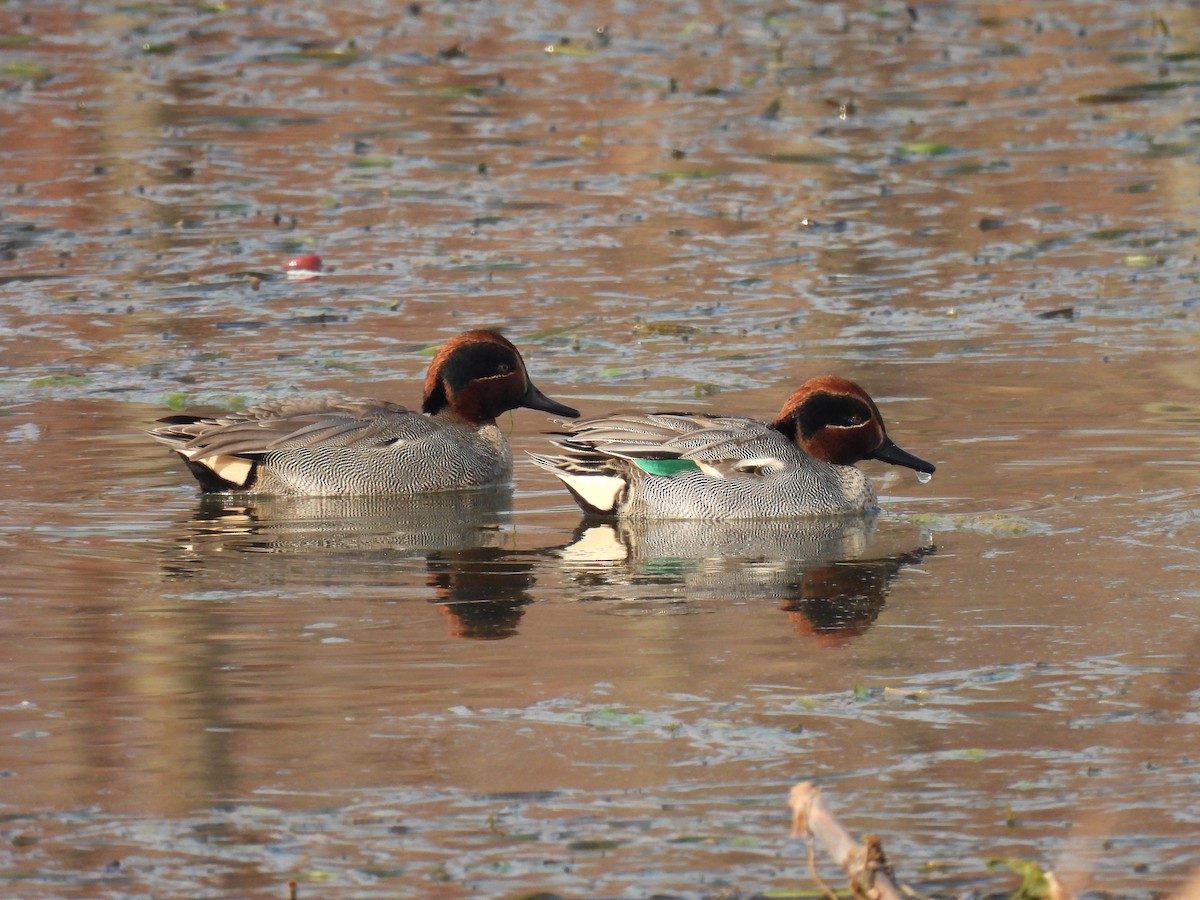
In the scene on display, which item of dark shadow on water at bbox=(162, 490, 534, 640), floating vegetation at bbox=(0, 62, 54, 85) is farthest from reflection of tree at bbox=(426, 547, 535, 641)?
floating vegetation at bbox=(0, 62, 54, 85)

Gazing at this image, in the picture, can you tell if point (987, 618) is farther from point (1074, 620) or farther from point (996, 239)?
point (996, 239)

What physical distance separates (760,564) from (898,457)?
1.25 meters

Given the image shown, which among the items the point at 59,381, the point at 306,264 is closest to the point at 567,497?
the point at 59,381

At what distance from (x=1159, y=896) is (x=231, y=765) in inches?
101

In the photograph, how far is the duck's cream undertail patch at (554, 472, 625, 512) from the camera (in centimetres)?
1050

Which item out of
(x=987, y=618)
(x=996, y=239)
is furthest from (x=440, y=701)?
(x=996, y=239)

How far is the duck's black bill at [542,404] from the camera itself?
37.8 feet

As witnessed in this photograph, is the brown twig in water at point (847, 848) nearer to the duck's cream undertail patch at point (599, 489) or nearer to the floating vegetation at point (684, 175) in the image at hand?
the duck's cream undertail patch at point (599, 489)

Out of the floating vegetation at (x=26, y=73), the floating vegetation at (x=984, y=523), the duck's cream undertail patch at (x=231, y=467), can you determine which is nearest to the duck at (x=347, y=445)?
the duck's cream undertail patch at (x=231, y=467)

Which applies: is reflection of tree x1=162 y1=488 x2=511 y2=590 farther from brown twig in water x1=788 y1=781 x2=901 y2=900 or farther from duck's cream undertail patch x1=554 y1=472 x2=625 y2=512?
brown twig in water x1=788 y1=781 x2=901 y2=900

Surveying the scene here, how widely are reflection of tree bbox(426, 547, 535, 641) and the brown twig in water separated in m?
3.45

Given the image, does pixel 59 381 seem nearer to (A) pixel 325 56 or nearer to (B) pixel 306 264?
(B) pixel 306 264

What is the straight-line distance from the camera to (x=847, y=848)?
4.78m

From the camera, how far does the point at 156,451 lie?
38.1ft
